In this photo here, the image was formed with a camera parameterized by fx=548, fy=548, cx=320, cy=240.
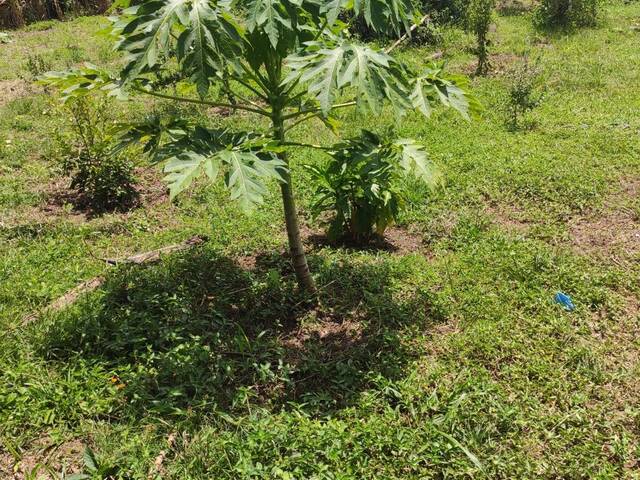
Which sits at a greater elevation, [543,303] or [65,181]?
[65,181]

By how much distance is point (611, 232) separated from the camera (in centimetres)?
464

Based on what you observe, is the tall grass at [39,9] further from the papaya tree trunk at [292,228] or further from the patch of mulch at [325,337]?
the patch of mulch at [325,337]

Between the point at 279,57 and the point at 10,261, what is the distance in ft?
9.07

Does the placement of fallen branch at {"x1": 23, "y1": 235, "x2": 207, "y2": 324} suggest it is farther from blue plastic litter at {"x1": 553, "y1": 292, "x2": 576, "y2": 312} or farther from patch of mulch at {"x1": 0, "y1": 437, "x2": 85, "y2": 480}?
blue plastic litter at {"x1": 553, "y1": 292, "x2": 576, "y2": 312}

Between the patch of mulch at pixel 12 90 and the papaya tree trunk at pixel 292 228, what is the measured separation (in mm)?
6488

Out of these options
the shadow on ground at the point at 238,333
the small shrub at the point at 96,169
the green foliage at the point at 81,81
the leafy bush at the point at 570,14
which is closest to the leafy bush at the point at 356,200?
the shadow on ground at the point at 238,333

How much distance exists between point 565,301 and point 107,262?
3.45 m

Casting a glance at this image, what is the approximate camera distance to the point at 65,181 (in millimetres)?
5859

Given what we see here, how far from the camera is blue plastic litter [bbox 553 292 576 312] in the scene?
Answer: 3.77m

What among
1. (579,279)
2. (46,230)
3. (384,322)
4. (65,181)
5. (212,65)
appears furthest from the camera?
(65,181)

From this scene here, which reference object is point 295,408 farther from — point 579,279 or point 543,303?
point 579,279

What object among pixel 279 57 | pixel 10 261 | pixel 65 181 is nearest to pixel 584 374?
pixel 279 57

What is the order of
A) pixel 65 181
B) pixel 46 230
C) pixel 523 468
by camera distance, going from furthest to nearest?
1. pixel 65 181
2. pixel 46 230
3. pixel 523 468

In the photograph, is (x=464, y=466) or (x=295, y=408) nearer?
(x=464, y=466)
